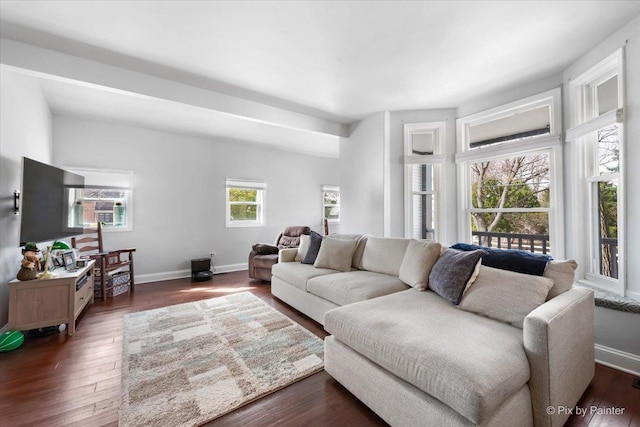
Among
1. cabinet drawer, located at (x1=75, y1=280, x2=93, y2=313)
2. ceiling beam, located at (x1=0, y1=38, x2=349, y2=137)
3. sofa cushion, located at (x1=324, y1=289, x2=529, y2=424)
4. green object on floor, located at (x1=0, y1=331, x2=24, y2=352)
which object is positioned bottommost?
green object on floor, located at (x1=0, y1=331, x2=24, y2=352)

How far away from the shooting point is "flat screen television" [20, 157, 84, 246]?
2.59 metres

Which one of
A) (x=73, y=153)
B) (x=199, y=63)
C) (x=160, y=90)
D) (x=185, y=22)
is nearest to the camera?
(x=185, y=22)

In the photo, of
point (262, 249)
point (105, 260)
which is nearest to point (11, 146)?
point (105, 260)

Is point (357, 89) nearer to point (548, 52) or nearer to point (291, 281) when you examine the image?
point (548, 52)

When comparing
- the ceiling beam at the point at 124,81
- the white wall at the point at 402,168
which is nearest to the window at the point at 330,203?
the white wall at the point at 402,168

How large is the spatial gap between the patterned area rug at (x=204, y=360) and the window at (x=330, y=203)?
4.04 metres

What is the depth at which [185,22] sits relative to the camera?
85.5 inches

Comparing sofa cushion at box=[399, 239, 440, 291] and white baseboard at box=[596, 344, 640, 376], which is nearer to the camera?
white baseboard at box=[596, 344, 640, 376]

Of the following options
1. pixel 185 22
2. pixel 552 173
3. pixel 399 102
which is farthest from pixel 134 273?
pixel 552 173

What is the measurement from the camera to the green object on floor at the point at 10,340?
2240mm

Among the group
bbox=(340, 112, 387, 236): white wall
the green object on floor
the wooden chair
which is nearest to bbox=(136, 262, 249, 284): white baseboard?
the wooden chair

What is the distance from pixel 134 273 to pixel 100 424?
11.6 feet

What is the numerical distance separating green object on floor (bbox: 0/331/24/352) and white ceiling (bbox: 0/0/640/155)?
2.56m

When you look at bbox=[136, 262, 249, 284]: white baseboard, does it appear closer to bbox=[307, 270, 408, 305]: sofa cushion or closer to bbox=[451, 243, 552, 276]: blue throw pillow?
bbox=[307, 270, 408, 305]: sofa cushion
